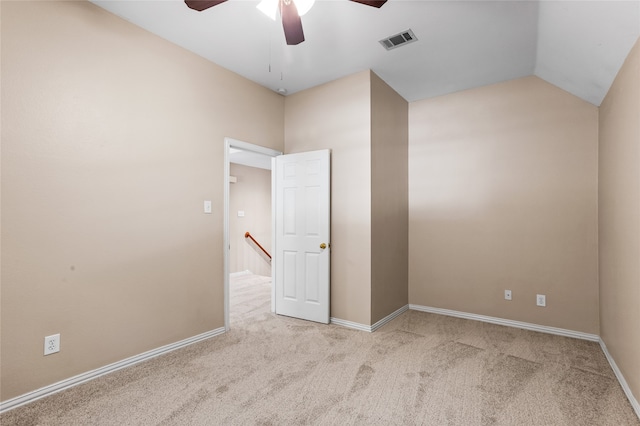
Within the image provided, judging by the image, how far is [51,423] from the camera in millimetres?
1828

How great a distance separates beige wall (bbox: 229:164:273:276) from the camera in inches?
261

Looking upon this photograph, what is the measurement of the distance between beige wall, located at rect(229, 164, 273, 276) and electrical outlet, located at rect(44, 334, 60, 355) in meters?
4.25

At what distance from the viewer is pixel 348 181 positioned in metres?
3.47

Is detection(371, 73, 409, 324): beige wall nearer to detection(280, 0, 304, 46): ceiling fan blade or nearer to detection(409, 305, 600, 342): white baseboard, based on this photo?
detection(409, 305, 600, 342): white baseboard

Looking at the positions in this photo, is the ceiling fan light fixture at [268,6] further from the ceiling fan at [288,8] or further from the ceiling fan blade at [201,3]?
the ceiling fan blade at [201,3]

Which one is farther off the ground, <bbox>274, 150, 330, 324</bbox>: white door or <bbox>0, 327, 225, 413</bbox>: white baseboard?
<bbox>274, 150, 330, 324</bbox>: white door

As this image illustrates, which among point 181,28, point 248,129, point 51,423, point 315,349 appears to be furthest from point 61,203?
point 315,349

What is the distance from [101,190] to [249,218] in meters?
4.64

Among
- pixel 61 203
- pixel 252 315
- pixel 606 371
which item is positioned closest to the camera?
pixel 61 203

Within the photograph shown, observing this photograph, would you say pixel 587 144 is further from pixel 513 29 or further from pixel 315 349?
pixel 315 349

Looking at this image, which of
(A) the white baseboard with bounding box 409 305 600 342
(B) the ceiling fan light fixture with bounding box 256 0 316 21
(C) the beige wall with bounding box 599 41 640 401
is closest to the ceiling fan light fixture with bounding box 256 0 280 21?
(B) the ceiling fan light fixture with bounding box 256 0 316 21

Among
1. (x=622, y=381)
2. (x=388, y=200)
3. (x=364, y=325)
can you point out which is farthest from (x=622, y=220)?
(x=364, y=325)

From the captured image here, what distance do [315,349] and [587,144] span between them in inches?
128

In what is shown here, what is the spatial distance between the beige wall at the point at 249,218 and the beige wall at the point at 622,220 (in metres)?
5.64
